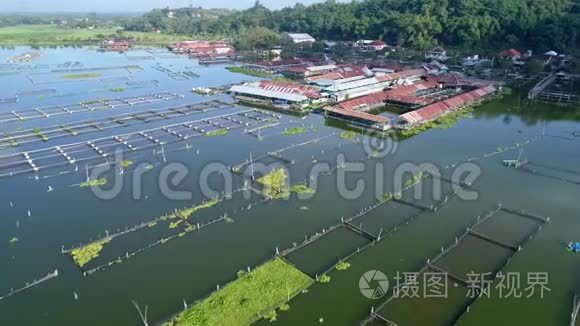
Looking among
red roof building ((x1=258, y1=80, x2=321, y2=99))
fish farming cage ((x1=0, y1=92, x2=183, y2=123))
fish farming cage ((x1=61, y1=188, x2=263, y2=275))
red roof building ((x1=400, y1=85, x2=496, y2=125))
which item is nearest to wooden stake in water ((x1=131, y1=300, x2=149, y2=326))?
fish farming cage ((x1=61, y1=188, x2=263, y2=275))

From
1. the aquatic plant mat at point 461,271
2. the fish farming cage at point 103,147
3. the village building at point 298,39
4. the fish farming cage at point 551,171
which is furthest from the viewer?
the village building at point 298,39

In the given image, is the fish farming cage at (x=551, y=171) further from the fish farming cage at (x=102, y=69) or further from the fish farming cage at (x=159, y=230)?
the fish farming cage at (x=102, y=69)

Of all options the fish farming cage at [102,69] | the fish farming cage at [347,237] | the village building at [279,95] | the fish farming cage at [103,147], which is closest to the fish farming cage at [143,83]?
the fish farming cage at [102,69]

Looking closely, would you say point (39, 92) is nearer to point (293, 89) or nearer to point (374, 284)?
point (293, 89)

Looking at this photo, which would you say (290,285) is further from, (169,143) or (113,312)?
(169,143)

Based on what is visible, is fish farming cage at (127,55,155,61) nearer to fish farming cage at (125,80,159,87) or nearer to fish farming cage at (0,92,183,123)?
fish farming cage at (125,80,159,87)

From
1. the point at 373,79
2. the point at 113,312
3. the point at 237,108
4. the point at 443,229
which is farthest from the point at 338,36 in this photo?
the point at 113,312

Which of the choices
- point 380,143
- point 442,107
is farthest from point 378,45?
point 380,143
